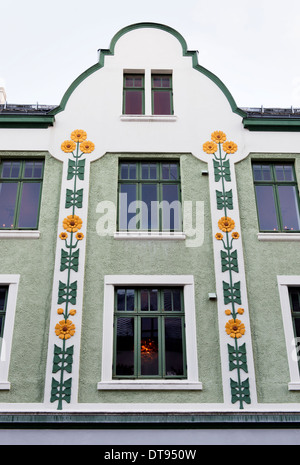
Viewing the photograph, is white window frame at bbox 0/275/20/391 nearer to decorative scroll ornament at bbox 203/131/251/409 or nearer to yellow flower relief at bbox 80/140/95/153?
yellow flower relief at bbox 80/140/95/153

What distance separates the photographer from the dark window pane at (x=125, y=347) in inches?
409

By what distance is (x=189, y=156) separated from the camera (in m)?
12.5

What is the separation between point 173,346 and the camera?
10602mm

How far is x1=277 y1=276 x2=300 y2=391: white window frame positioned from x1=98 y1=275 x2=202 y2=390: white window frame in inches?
78.3

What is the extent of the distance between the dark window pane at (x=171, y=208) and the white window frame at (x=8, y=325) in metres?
3.79

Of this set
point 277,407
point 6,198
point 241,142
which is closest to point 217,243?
point 241,142

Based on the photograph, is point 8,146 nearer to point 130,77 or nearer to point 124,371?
point 130,77

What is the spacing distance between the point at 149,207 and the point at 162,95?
138 inches

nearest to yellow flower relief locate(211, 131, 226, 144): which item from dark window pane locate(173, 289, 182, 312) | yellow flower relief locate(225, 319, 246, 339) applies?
dark window pane locate(173, 289, 182, 312)

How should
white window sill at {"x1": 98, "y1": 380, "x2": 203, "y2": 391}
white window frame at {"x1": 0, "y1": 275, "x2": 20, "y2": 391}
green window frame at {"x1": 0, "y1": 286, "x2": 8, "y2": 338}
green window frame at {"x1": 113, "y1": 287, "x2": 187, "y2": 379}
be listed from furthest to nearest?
green window frame at {"x1": 0, "y1": 286, "x2": 8, "y2": 338} → green window frame at {"x1": 113, "y1": 287, "x2": 187, "y2": 379} → white window frame at {"x1": 0, "y1": 275, "x2": 20, "y2": 391} → white window sill at {"x1": 98, "y1": 380, "x2": 203, "y2": 391}

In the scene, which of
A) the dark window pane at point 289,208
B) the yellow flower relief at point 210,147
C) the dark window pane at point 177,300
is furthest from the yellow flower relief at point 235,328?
the yellow flower relief at point 210,147

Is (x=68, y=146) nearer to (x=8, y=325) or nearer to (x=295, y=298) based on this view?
(x=8, y=325)

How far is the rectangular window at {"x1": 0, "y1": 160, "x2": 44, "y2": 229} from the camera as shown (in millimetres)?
11883

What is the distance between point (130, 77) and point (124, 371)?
811 cm
